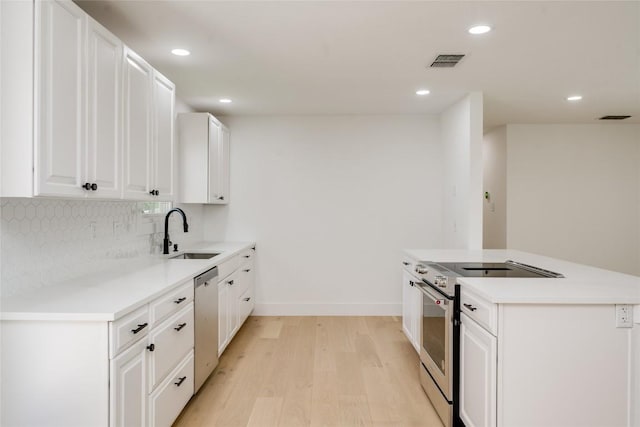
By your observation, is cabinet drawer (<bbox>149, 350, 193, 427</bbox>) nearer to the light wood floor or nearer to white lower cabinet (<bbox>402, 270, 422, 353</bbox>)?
the light wood floor

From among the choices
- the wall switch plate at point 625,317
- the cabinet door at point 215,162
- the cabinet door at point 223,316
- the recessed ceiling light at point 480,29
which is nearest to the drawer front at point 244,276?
the cabinet door at point 223,316

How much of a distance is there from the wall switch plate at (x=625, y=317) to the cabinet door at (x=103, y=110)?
8.28 ft

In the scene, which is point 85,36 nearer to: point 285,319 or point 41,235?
point 41,235

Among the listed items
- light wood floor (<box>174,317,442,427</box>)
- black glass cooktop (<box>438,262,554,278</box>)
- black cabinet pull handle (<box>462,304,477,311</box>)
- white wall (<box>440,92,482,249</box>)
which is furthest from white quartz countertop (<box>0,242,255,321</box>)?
white wall (<box>440,92,482,249</box>)

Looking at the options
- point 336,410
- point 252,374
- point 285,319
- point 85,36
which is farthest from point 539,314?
point 285,319

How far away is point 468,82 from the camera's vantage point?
360cm

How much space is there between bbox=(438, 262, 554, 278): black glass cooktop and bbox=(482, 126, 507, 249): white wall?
9.71 ft

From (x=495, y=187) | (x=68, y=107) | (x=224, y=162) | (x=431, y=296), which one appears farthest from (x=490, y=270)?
(x=495, y=187)

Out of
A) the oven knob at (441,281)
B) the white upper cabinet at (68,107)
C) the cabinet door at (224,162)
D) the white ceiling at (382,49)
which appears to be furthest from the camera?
the cabinet door at (224,162)

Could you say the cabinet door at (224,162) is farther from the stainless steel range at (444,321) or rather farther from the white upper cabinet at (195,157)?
the stainless steel range at (444,321)

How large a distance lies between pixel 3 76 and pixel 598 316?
2.71 metres

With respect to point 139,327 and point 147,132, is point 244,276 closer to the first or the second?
point 147,132

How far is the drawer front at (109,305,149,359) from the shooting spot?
5.43 feet

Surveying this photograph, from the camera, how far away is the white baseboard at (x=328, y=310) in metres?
4.93
